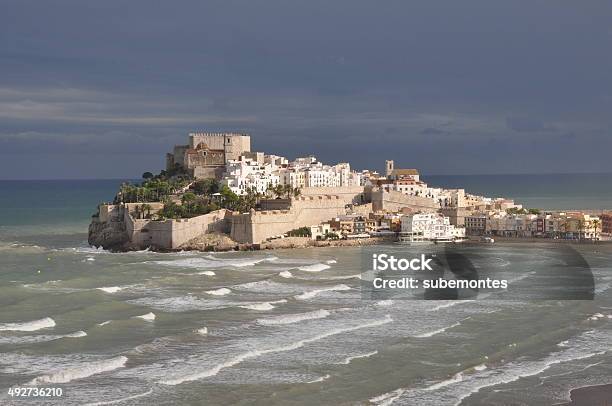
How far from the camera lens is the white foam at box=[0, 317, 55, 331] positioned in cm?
2218

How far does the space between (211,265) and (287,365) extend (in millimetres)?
19011

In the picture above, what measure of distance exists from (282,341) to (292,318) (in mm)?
2825

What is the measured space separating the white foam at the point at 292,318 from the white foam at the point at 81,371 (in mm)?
5107

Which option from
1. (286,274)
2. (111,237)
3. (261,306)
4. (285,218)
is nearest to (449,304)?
(261,306)

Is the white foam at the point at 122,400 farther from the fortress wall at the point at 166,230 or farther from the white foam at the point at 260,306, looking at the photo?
the fortress wall at the point at 166,230

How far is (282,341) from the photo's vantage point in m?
20.9

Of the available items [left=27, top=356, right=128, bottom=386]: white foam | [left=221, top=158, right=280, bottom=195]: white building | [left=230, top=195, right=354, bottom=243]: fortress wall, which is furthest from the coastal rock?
[left=27, top=356, right=128, bottom=386]: white foam

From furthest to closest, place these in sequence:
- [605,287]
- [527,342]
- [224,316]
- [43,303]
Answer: [605,287] < [43,303] < [224,316] < [527,342]

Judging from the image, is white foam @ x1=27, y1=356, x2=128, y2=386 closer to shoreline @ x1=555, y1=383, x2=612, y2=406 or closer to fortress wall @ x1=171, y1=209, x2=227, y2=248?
shoreline @ x1=555, y1=383, x2=612, y2=406

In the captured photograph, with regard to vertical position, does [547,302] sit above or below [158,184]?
below

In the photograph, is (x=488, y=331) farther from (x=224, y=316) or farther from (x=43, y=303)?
(x=43, y=303)

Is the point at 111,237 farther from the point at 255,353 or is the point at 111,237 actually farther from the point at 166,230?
the point at 255,353

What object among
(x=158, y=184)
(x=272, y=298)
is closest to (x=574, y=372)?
(x=272, y=298)

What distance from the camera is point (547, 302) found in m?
26.6
